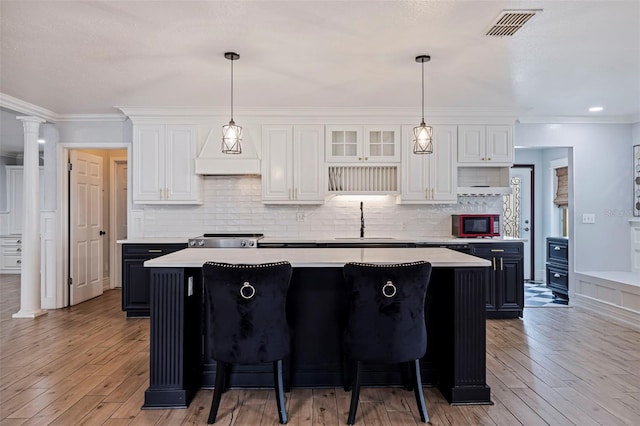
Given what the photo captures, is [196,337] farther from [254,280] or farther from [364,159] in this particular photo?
[364,159]

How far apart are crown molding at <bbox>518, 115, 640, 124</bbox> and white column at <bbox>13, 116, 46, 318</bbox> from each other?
6309mm

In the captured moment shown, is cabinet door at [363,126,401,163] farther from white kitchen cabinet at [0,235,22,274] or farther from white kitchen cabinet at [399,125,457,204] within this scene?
white kitchen cabinet at [0,235,22,274]

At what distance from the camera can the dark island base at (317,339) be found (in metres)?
2.71

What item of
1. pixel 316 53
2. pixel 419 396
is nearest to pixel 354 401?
pixel 419 396

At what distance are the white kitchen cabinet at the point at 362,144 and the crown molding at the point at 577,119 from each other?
6.02 ft

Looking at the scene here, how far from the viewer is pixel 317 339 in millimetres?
2943

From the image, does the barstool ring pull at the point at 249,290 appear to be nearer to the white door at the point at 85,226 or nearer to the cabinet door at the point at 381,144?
the cabinet door at the point at 381,144

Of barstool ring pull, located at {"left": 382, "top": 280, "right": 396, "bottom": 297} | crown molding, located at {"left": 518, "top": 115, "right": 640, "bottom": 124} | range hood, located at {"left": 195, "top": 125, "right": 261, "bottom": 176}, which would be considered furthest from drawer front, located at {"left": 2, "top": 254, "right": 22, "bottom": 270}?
crown molding, located at {"left": 518, "top": 115, "right": 640, "bottom": 124}

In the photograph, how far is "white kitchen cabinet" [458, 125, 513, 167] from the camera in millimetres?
5363

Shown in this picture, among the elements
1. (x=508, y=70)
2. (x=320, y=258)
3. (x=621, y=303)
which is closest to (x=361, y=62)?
(x=508, y=70)

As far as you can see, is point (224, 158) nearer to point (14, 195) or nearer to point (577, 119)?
point (577, 119)

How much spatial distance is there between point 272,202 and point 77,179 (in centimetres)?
283

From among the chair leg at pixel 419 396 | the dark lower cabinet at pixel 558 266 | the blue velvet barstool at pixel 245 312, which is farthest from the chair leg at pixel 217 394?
Answer: the dark lower cabinet at pixel 558 266

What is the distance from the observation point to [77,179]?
5.79 m
